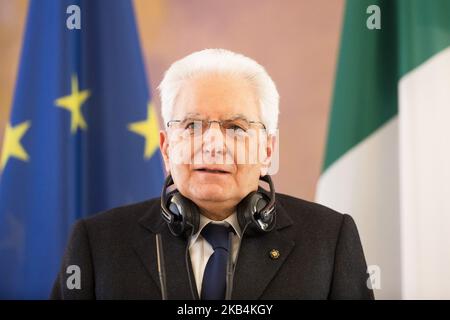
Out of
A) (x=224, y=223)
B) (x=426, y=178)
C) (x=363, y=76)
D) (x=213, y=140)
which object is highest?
(x=363, y=76)

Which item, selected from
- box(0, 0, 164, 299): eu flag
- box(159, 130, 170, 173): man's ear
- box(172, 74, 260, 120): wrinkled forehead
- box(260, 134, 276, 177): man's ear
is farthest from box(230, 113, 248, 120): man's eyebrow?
box(0, 0, 164, 299): eu flag

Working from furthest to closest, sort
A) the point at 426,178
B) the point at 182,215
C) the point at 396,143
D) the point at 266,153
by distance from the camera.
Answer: the point at 396,143, the point at 426,178, the point at 266,153, the point at 182,215

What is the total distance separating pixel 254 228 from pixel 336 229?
0.28 meters

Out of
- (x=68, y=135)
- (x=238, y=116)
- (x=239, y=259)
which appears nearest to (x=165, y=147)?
(x=238, y=116)

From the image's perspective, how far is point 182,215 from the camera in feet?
4.73

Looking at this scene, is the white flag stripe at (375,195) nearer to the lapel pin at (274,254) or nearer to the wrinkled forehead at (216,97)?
the lapel pin at (274,254)

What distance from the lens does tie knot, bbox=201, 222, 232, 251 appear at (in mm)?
1487

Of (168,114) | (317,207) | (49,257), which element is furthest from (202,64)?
(49,257)

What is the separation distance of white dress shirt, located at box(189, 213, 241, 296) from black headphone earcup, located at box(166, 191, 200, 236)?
0.10 feet

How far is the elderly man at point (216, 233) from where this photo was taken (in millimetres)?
1443

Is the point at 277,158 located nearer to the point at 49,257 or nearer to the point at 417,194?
the point at 417,194

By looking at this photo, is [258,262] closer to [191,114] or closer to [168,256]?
[168,256]

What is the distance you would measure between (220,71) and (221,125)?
16 centimetres

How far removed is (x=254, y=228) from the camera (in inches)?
58.3
